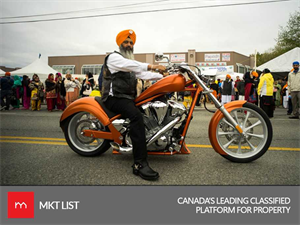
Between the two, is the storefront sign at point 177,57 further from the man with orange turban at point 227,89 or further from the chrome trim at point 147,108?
the chrome trim at point 147,108

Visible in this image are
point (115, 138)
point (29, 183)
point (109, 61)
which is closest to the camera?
point (29, 183)

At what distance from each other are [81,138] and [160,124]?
130cm

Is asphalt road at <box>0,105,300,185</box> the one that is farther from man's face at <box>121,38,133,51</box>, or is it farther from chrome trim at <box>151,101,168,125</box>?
man's face at <box>121,38,133,51</box>

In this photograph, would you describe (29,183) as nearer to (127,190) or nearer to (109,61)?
(127,190)

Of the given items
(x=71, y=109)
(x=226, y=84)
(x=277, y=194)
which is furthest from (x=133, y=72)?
(x=226, y=84)

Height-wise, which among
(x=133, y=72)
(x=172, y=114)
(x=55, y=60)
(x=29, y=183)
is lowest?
(x=29, y=183)

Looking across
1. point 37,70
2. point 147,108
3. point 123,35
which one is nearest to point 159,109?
point 147,108

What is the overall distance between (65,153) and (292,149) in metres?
3.71

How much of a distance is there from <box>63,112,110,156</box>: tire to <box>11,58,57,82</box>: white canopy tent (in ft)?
55.3

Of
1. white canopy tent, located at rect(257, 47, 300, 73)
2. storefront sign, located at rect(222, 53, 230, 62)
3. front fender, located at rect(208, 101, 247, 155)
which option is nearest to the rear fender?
front fender, located at rect(208, 101, 247, 155)

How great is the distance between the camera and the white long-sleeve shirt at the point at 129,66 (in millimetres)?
2760

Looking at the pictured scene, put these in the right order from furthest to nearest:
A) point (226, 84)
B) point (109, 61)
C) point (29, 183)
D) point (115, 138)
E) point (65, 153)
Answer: point (226, 84), point (65, 153), point (115, 138), point (109, 61), point (29, 183)

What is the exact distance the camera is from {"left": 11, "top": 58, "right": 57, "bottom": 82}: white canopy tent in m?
18.3

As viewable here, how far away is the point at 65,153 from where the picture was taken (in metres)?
3.58
